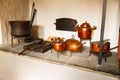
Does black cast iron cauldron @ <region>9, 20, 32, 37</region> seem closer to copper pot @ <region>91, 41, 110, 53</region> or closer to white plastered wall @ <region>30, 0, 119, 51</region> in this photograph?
white plastered wall @ <region>30, 0, 119, 51</region>

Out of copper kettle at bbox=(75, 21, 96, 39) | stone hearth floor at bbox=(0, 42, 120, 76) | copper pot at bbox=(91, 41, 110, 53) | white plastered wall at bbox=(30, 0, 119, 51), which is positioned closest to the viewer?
stone hearth floor at bbox=(0, 42, 120, 76)

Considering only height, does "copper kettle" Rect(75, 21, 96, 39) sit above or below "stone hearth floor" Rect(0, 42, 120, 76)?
above

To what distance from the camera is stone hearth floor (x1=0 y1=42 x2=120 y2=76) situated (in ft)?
7.69

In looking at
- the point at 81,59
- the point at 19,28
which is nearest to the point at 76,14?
the point at 81,59

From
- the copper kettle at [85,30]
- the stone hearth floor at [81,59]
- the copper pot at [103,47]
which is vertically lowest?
the stone hearth floor at [81,59]

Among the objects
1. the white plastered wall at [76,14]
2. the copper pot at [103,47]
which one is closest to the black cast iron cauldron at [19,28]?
the white plastered wall at [76,14]

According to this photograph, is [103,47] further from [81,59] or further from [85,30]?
[85,30]

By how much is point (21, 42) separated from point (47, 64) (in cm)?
137

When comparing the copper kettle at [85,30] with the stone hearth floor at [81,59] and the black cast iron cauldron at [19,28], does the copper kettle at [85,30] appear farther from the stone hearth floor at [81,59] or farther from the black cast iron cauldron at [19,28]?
the black cast iron cauldron at [19,28]

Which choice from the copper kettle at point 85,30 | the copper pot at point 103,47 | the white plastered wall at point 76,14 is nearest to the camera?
the copper pot at point 103,47

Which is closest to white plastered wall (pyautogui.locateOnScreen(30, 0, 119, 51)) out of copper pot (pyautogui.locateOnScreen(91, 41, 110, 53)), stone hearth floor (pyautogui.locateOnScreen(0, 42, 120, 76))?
stone hearth floor (pyautogui.locateOnScreen(0, 42, 120, 76))

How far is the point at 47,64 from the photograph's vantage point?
2.51 m

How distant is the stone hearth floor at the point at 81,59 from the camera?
2345 mm

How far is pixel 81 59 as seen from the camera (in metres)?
2.70
